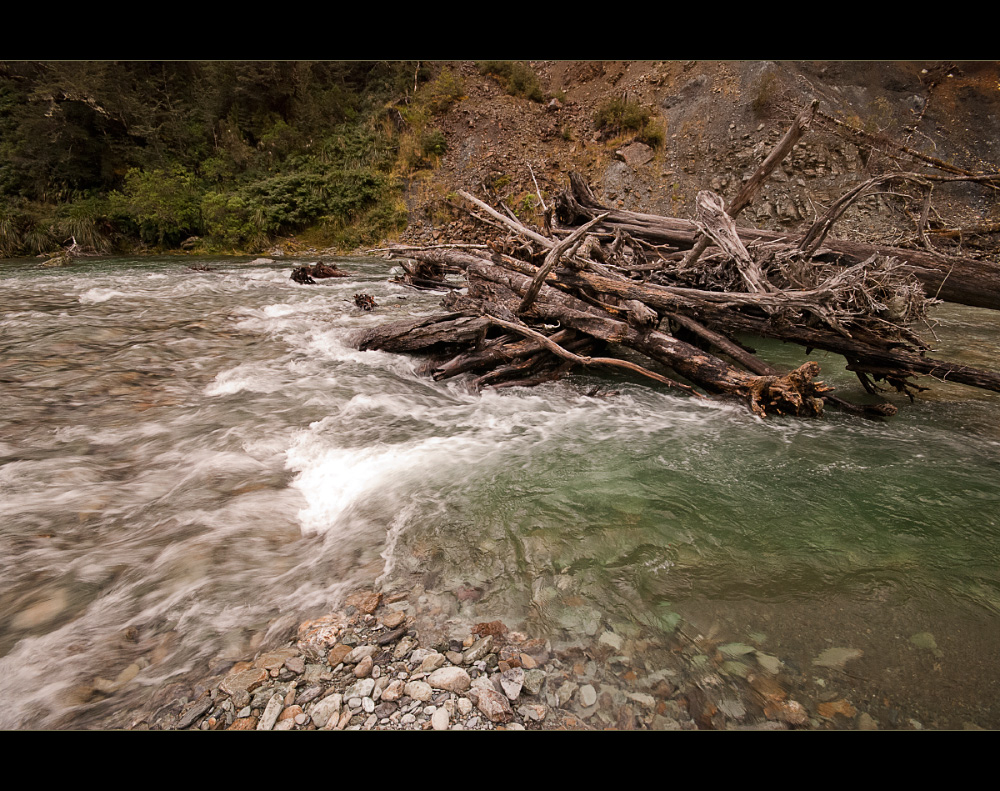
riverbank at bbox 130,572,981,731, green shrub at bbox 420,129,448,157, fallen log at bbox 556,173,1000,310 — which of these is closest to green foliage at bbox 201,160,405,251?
green shrub at bbox 420,129,448,157

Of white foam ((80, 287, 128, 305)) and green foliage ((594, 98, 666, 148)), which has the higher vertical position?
green foliage ((594, 98, 666, 148))

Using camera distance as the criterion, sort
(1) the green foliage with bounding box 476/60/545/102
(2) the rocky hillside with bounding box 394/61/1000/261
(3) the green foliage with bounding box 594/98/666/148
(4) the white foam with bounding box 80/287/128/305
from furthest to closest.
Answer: (1) the green foliage with bounding box 476/60/545/102 → (3) the green foliage with bounding box 594/98/666/148 → (2) the rocky hillside with bounding box 394/61/1000/261 → (4) the white foam with bounding box 80/287/128/305

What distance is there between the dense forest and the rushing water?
16.7 metres

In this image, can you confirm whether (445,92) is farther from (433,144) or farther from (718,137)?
(718,137)

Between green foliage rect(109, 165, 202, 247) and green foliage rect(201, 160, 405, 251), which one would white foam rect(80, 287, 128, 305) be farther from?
green foliage rect(109, 165, 202, 247)

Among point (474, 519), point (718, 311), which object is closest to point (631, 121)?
point (718, 311)

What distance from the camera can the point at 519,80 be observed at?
21.5 metres

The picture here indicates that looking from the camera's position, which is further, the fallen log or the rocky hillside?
the rocky hillside

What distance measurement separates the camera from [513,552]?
2.41m

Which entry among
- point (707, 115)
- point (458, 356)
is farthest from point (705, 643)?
point (707, 115)

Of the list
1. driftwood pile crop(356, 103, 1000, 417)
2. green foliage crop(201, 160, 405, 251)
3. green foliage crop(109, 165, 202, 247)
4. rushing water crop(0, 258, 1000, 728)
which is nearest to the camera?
rushing water crop(0, 258, 1000, 728)

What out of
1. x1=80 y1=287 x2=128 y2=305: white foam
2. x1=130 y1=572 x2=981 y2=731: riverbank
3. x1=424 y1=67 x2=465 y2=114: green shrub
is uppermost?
x1=424 y1=67 x2=465 y2=114: green shrub

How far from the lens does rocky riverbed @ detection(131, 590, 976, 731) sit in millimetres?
1534

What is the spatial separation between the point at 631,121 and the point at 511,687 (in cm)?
2222
